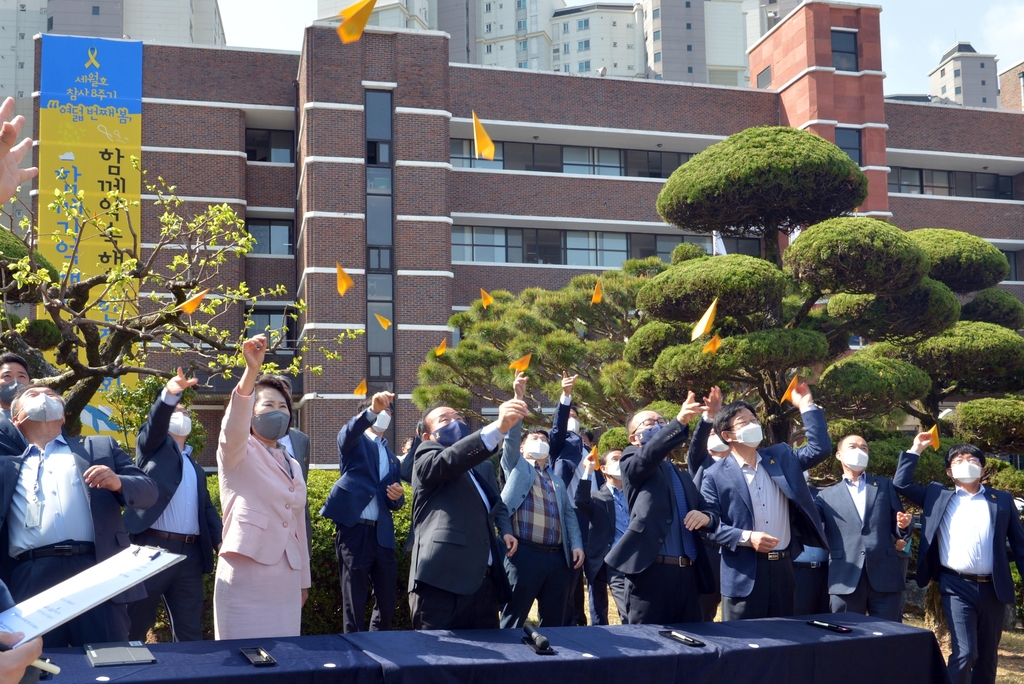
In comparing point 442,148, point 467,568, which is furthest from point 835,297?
point 442,148

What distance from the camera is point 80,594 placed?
2738 millimetres

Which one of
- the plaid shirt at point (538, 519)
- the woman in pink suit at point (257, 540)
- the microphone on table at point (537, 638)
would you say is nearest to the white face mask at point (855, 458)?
→ the plaid shirt at point (538, 519)

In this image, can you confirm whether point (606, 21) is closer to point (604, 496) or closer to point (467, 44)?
point (467, 44)

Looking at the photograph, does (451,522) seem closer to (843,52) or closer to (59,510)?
(59,510)

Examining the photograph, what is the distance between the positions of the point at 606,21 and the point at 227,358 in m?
92.3

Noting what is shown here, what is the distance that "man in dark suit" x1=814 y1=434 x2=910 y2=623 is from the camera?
22.6ft

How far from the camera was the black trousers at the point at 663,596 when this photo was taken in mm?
5652

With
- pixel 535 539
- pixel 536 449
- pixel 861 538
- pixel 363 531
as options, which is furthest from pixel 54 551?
pixel 861 538

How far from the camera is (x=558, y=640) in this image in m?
4.33

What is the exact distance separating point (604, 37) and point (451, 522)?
3781 inches

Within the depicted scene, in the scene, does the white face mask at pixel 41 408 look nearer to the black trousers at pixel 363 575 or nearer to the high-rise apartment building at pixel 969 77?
the black trousers at pixel 363 575

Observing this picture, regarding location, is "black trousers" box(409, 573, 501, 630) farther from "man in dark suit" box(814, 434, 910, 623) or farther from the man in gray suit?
"man in dark suit" box(814, 434, 910, 623)

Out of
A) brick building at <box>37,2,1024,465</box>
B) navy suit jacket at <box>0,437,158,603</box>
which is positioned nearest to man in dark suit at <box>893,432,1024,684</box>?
navy suit jacket at <box>0,437,158,603</box>

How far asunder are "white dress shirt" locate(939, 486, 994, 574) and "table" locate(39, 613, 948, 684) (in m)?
1.77
